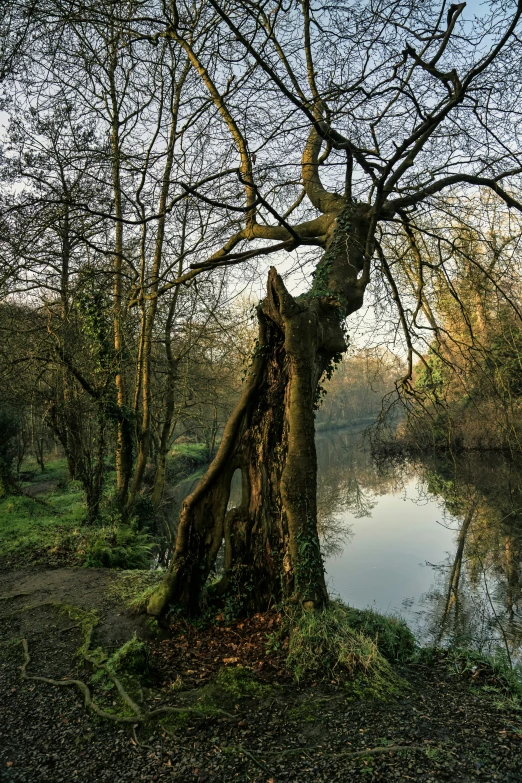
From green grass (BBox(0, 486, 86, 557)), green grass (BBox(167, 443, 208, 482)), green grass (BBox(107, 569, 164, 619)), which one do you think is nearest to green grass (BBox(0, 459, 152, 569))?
green grass (BBox(0, 486, 86, 557))

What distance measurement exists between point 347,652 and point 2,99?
5445 mm

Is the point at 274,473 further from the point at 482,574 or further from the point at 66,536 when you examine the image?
the point at 482,574

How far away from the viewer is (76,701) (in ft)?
13.3

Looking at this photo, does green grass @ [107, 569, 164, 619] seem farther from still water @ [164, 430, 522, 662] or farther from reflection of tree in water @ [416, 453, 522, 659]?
reflection of tree in water @ [416, 453, 522, 659]

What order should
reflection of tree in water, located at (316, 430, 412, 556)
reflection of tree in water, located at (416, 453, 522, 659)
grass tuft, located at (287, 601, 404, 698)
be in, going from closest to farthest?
grass tuft, located at (287, 601, 404, 698) < reflection of tree in water, located at (416, 453, 522, 659) < reflection of tree in water, located at (316, 430, 412, 556)

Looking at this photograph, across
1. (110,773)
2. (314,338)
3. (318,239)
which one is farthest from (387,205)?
(110,773)

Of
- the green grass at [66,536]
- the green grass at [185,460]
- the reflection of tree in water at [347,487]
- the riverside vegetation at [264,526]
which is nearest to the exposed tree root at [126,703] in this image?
the riverside vegetation at [264,526]

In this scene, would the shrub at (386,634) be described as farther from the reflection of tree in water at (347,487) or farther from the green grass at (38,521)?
the green grass at (38,521)

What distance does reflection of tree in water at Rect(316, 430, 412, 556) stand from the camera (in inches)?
531

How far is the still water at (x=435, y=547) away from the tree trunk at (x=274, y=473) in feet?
6.32

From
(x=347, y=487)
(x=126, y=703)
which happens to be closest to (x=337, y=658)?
(x=126, y=703)

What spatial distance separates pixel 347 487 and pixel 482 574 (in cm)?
1098

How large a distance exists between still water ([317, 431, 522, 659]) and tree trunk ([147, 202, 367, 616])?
1.93 metres

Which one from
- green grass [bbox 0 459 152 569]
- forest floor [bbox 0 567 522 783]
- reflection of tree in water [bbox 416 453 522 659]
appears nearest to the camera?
forest floor [bbox 0 567 522 783]
